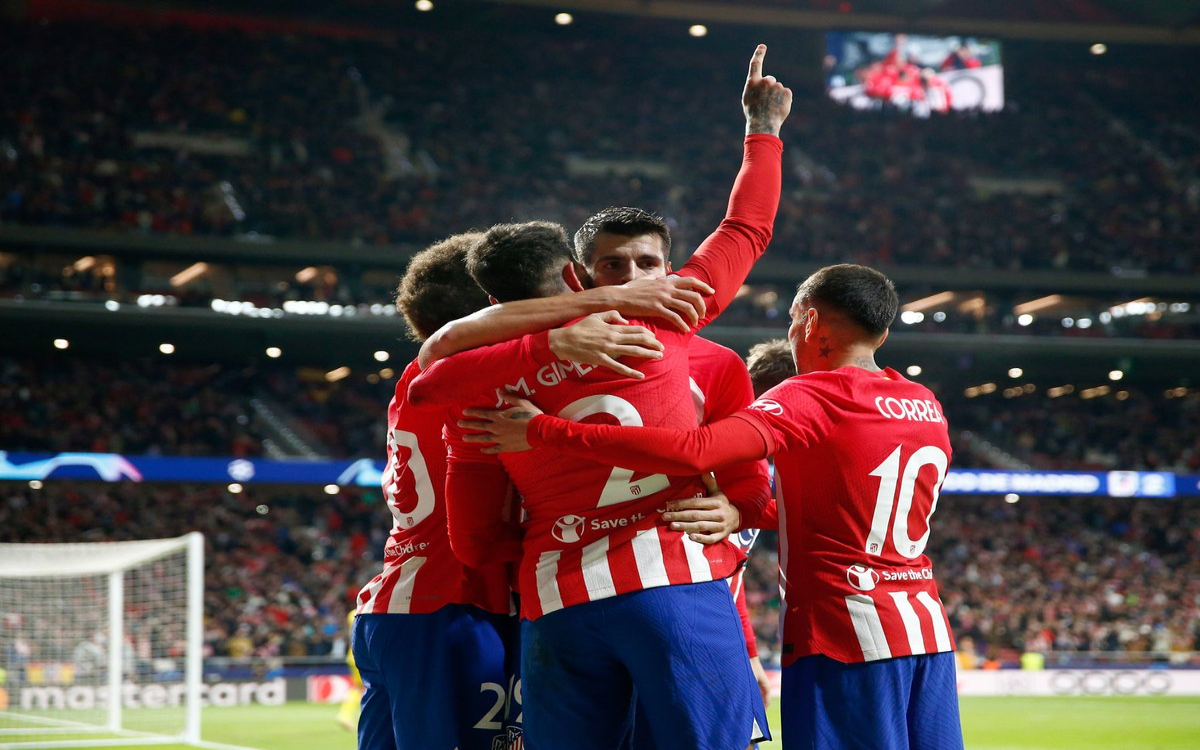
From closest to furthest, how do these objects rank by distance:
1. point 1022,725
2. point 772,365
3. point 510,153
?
point 772,365
point 1022,725
point 510,153

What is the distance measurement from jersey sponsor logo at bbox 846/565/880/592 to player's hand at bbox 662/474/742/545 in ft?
1.70

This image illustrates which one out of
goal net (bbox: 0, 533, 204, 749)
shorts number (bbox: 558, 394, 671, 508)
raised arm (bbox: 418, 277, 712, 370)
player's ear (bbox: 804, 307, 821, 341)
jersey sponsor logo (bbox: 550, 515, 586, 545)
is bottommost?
goal net (bbox: 0, 533, 204, 749)

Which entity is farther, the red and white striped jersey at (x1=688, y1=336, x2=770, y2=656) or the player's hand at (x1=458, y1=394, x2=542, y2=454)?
the red and white striped jersey at (x1=688, y1=336, x2=770, y2=656)

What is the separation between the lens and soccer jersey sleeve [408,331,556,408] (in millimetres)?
2783

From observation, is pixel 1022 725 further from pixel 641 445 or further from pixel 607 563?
pixel 641 445

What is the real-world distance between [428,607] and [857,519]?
124 cm

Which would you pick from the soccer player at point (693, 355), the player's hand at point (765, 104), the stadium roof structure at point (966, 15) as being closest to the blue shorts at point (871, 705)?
the soccer player at point (693, 355)

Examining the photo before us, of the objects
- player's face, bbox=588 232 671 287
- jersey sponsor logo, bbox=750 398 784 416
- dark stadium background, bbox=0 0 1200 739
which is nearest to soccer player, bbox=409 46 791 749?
player's face, bbox=588 232 671 287

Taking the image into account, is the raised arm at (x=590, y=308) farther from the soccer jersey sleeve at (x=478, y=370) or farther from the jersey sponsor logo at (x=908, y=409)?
the jersey sponsor logo at (x=908, y=409)

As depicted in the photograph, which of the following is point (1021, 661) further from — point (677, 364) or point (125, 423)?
point (677, 364)

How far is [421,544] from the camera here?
339cm

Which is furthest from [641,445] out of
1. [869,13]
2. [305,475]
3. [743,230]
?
[869,13]

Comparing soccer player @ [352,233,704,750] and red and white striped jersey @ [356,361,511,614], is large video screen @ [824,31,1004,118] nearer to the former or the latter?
soccer player @ [352,233,704,750]

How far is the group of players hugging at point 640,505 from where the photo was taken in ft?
8.87
